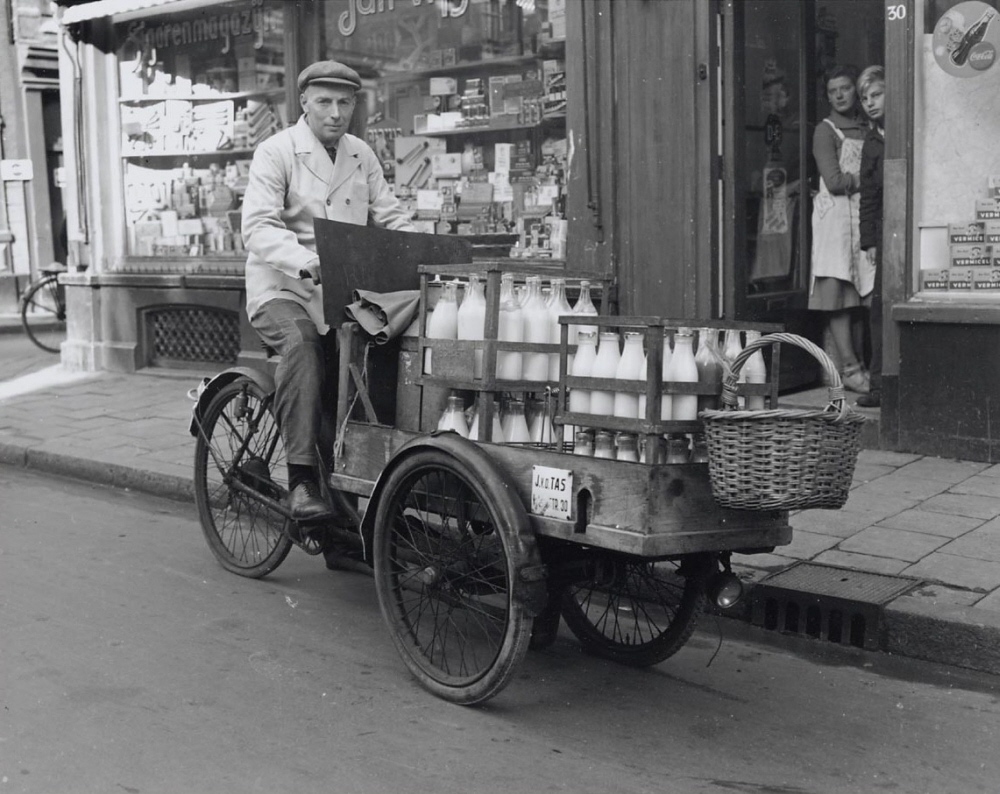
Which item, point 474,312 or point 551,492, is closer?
point 551,492

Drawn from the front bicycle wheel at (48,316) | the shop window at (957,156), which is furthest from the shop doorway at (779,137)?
the front bicycle wheel at (48,316)

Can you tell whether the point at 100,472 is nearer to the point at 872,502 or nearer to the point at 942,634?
the point at 872,502

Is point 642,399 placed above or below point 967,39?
below

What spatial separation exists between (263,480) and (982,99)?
431cm

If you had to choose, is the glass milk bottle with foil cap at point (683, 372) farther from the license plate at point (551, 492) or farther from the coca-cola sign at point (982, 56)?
the coca-cola sign at point (982, 56)

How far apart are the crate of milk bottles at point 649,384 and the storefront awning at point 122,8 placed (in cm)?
791

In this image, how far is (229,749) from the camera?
3.56 metres

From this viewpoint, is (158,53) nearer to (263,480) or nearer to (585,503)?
(263,480)

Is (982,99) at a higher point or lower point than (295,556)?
higher

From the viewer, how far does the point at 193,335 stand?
1120 centimetres

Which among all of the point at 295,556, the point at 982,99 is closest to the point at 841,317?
the point at 982,99

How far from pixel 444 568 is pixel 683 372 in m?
1.04

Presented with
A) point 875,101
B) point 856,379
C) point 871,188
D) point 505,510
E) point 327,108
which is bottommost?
point 856,379

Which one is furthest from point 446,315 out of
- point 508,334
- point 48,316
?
point 48,316
